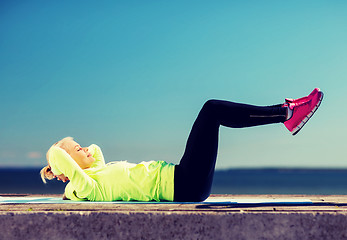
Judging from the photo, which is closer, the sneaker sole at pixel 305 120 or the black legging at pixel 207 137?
the black legging at pixel 207 137

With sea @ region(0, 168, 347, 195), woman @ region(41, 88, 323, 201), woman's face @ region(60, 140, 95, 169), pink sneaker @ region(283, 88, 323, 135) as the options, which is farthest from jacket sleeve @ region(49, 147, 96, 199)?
sea @ region(0, 168, 347, 195)

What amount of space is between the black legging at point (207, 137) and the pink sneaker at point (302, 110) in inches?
4.7

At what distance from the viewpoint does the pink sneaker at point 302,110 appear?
10.9 ft

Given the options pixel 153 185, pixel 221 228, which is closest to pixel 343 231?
pixel 221 228

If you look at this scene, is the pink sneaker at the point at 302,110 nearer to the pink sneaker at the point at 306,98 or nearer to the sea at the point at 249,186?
the pink sneaker at the point at 306,98

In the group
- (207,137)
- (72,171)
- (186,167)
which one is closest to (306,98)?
(207,137)

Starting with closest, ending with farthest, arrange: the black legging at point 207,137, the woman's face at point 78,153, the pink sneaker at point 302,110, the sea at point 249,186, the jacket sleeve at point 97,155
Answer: the black legging at point 207,137, the pink sneaker at point 302,110, the woman's face at point 78,153, the jacket sleeve at point 97,155, the sea at point 249,186

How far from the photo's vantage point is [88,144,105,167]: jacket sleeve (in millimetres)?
4012

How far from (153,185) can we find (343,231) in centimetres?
163

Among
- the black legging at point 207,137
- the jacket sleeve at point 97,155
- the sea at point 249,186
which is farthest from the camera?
the sea at point 249,186

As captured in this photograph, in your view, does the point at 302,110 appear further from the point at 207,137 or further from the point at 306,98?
the point at 207,137

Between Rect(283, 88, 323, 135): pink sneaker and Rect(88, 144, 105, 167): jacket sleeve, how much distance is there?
6.25 ft

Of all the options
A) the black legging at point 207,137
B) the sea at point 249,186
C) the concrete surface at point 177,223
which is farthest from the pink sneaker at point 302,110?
the sea at point 249,186

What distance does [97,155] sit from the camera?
4.07 meters
